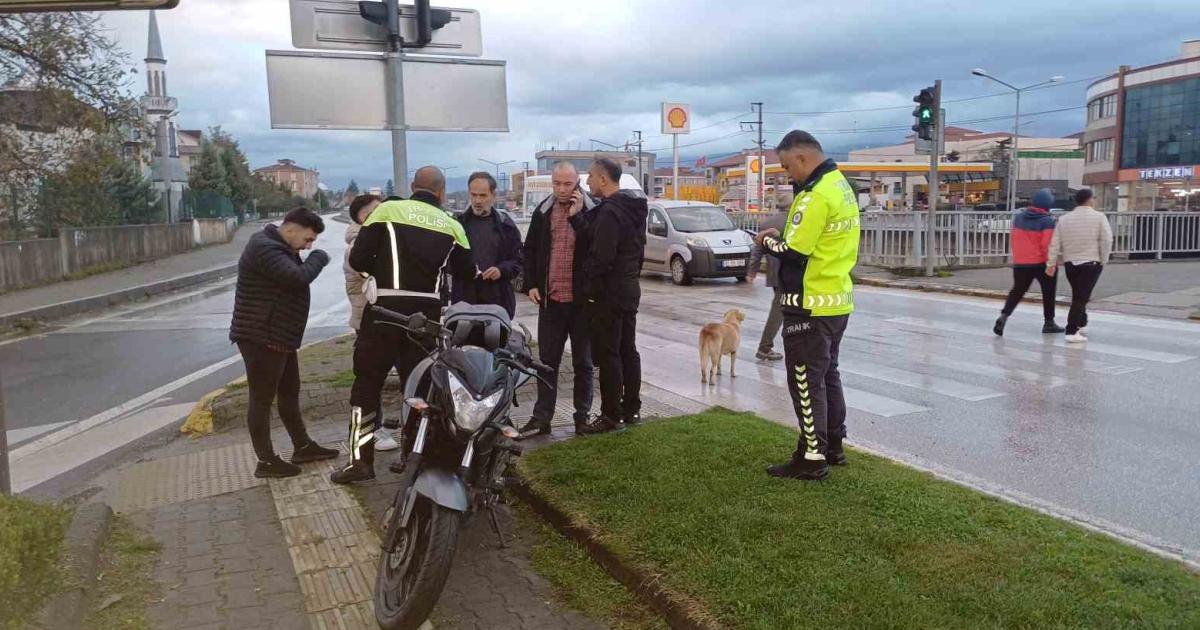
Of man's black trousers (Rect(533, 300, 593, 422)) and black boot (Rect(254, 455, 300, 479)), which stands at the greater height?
man's black trousers (Rect(533, 300, 593, 422))

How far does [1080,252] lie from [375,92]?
8720 mm

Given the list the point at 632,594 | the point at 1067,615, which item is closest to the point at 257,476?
the point at 632,594

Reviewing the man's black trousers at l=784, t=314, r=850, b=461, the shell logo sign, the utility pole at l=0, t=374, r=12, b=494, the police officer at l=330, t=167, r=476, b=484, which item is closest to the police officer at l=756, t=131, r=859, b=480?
the man's black trousers at l=784, t=314, r=850, b=461

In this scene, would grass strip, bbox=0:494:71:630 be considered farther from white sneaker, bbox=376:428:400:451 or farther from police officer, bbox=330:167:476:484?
white sneaker, bbox=376:428:400:451

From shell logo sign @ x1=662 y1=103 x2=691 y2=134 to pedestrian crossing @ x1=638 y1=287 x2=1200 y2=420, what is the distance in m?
42.0

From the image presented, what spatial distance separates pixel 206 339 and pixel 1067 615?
39.1 ft

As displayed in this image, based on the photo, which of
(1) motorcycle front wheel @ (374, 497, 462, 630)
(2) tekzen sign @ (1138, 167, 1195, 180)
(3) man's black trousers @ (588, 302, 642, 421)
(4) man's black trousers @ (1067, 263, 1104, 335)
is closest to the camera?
(1) motorcycle front wheel @ (374, 497, 462, 630)

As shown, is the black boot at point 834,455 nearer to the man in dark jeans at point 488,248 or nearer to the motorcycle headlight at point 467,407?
the motorcycle headlight at point 467,407

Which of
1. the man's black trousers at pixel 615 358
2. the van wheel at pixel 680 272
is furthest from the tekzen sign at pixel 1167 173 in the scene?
the man's black trousers at pixel 615 358

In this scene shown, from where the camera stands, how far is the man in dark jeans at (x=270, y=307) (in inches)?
207

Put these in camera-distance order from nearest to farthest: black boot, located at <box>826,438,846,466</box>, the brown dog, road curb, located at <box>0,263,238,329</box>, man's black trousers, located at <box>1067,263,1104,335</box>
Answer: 1. black boot, located at <box>826,438,846,466</box>
2. the brown dog
3. man's black trousers, located at <box>1067,263,1104,335</box>
4. road curb, located at <box>0,263,238,329</box>

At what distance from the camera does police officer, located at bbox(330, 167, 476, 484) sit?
5215 mm

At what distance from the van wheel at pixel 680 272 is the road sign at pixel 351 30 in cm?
1234

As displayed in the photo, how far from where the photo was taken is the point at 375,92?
7.18 metres
